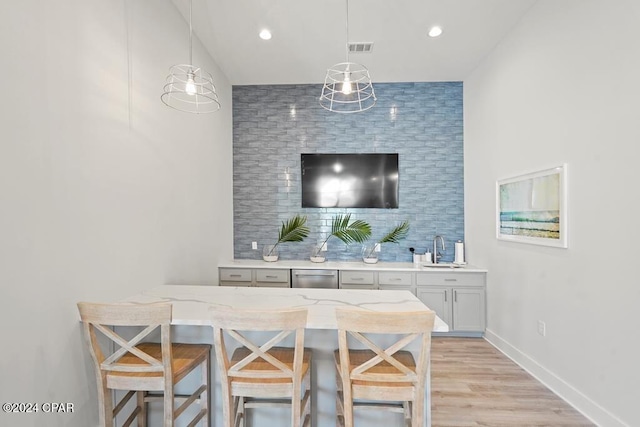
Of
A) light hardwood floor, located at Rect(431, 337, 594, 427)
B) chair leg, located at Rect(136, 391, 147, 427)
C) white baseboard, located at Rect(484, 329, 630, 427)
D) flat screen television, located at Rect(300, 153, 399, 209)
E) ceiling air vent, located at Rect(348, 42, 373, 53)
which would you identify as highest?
ceiling air vent, located at Rect(348, 42, 373, 53)

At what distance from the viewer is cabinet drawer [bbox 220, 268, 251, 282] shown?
385 cm

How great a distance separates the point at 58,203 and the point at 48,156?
0.79ft

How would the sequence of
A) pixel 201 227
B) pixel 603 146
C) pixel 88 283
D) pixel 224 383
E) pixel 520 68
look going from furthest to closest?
pixel 201 227, pixel 520 68, pixel 603 146, pixel 88 283, pixel 224 383

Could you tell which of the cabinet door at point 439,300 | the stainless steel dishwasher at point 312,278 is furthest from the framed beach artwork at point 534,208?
the stainless steel dishwasher at point 312,278

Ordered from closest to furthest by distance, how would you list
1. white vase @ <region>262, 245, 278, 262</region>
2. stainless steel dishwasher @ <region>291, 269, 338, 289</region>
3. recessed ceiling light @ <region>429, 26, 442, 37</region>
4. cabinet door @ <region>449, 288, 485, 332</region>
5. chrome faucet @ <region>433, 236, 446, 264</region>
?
recessed ceiling light @ <region>429, 26, 442, 37</region>, cabinet door @ <region>449, 288, 485, 332</region>, stainless steel dishwasher @ <region>291, 269, 338, 289</region>, chrome faucet @ <region>433, 236, 446, 264</region>, white vase @ <region>262, 245, 278, 262</region>

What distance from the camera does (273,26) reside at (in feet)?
10.0

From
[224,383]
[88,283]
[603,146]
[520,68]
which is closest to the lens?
[224,383]

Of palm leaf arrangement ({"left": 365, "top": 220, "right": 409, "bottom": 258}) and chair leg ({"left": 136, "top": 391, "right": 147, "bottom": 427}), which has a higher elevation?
palm leaf arrangement ({"left": 365, "top": 220, "right": 409, "bottom": 258})

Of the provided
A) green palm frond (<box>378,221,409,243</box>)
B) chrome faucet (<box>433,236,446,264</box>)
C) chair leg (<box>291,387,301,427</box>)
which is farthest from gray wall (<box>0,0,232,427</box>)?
chrome faucet (<box>433,236,446,264</box>)

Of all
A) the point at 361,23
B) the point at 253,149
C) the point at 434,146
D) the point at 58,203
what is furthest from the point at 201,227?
the point at 434,146

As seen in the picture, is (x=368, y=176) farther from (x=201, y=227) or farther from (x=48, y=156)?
(x=48, y=156)

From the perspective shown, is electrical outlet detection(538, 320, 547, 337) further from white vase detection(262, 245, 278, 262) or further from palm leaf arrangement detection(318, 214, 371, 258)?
white vase detection(262, 245, 278, 262)

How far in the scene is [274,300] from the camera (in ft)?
6.84

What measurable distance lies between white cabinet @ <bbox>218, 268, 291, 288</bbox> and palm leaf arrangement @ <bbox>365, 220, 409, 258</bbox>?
1.18m
